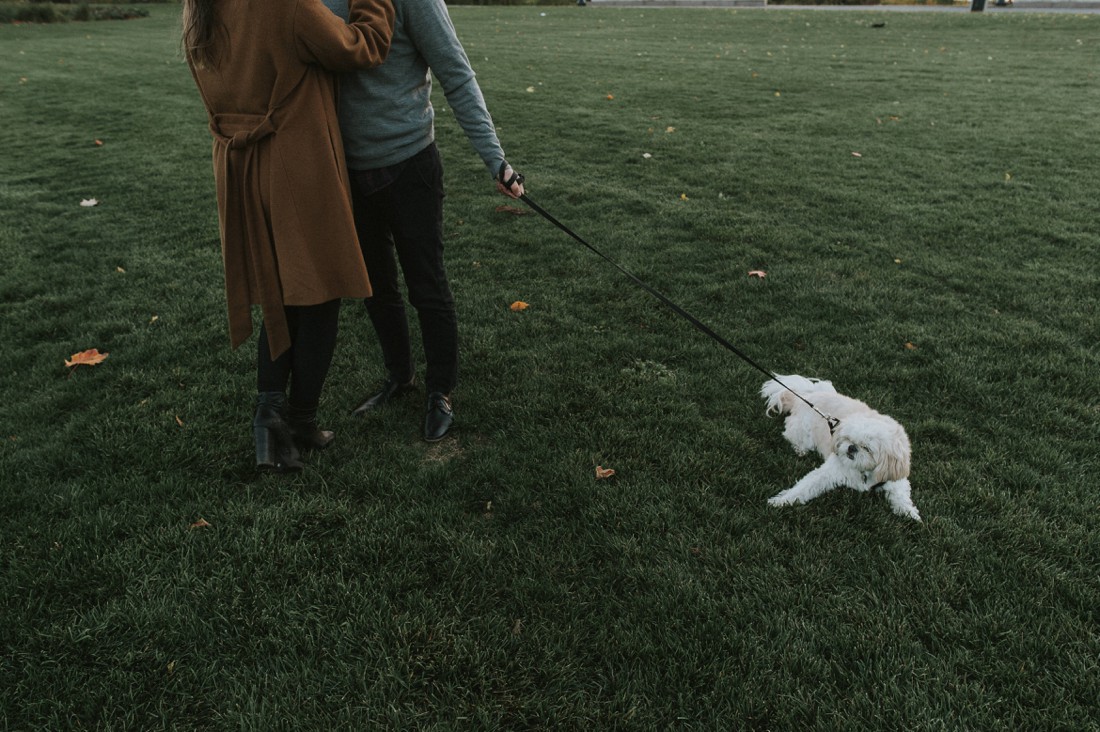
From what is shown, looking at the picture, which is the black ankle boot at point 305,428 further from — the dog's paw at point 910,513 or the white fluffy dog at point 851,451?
the dog's paw at point 910,513

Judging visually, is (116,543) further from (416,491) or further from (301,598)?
(416,491)

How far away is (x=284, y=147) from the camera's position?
7.01 feet

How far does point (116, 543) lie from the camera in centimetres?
238

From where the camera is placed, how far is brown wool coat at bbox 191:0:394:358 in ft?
6.59

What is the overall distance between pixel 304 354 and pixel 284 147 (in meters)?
0.80

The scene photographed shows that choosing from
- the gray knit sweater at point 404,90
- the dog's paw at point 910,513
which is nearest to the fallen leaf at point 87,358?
the gray knit sweater at point 404,90

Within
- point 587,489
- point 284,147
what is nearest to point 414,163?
point 284,147

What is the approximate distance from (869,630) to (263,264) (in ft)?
7.74

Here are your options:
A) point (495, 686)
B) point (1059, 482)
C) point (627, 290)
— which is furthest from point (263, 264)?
point (1059, 482)

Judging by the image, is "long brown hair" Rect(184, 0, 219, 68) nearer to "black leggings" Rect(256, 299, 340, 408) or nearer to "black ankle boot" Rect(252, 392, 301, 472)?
"black leggings" Rect(256, 299, 340, 408)

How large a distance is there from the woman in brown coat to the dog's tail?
196 cm

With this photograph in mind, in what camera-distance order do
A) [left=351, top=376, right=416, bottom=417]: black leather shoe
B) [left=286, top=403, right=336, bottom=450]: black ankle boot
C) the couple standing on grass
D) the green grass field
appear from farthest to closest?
1. [left=351, top=376, right=416, bottom=417]: black leather shoe
2. [left=286, top=403, right=336, bottom=450]: black ankle boot
3. the couple standing on grass
4. the green grass field

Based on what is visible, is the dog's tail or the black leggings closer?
the black leggings

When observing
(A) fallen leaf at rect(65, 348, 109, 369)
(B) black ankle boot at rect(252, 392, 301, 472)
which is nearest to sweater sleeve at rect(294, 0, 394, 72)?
(B) black ankle boot at rect(252, 392, 301, 472)
